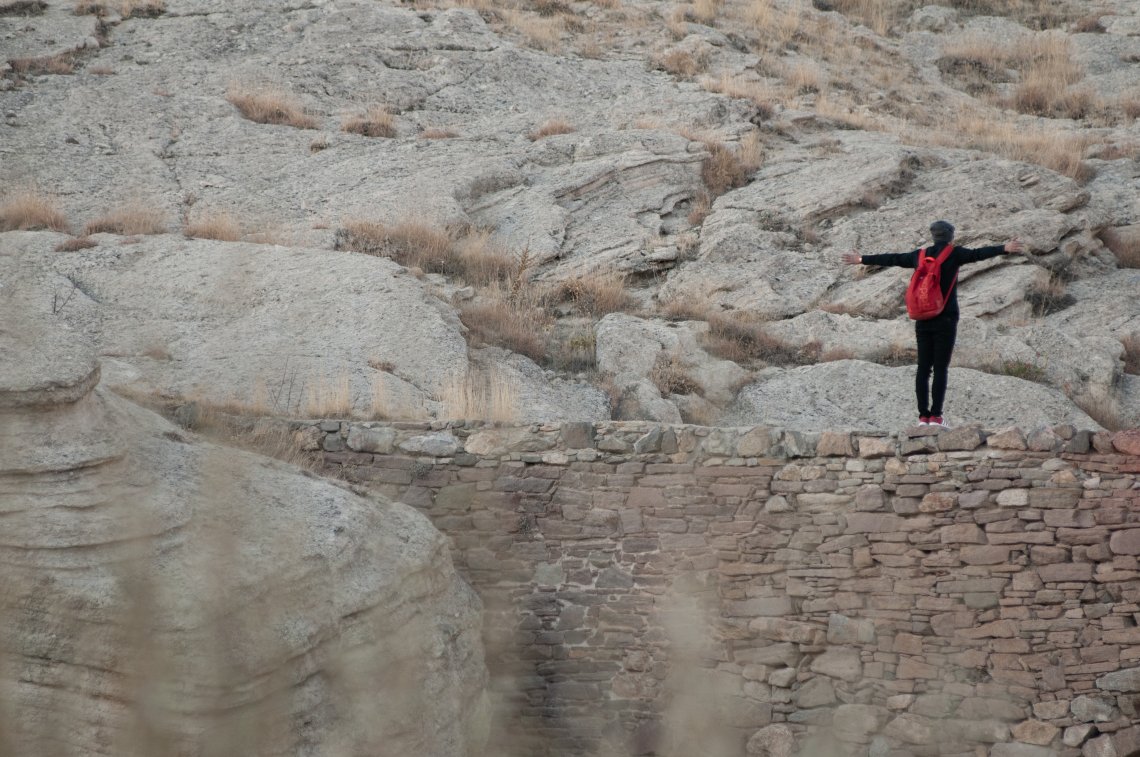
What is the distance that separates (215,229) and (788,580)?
8.09 meters

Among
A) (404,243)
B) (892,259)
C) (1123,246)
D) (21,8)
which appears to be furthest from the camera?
(21,8)

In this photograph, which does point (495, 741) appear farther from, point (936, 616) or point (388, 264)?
point (388, 264)

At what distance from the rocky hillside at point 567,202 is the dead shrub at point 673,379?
1.0 inches

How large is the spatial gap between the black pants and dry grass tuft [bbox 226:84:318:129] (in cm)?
1082

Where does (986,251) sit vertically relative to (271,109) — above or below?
above

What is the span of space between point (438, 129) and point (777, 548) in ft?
33.6

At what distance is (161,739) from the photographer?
221 cm

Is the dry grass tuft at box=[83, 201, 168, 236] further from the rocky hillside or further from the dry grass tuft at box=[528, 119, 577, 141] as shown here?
the dry grass tuft at box=[528, 119, 577, 141]

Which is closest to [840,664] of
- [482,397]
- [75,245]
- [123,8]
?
[482,397]

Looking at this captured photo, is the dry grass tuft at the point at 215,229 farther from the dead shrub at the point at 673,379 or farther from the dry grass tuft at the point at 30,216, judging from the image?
the dead shrub at the point at 673,379

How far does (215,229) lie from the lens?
42.5 feet

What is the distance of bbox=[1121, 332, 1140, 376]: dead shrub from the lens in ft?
37.0

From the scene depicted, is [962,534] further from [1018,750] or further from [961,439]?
[1018,750]

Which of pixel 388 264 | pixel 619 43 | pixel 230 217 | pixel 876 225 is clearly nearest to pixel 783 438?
pixel 388 264
